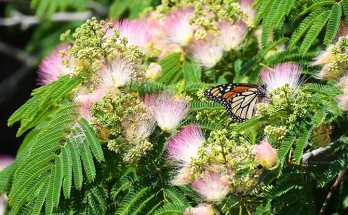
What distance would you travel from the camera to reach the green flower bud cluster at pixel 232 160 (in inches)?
90.4

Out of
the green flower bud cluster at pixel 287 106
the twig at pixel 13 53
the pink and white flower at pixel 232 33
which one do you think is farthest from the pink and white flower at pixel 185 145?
the twig at pixel 13 53

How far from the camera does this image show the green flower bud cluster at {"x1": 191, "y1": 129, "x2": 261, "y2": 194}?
90.4 inches

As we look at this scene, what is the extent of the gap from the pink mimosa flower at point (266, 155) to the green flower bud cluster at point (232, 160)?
0.10 feet

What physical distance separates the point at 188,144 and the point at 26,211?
0.87 m

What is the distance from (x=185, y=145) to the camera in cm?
249

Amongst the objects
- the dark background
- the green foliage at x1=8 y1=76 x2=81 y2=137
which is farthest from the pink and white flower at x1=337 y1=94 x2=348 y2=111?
the dark background

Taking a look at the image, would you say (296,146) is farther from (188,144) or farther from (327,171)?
(188,144)

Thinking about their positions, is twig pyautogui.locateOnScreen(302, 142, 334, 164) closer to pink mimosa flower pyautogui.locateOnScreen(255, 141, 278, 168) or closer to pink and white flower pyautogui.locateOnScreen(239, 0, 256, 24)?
pink mimosa flower pyautogui.locateOnScreen(255, 141, 278, 168)

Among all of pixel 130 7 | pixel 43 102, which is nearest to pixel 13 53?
pixel 130 7

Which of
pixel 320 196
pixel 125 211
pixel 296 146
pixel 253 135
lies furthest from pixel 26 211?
pixel 320 196

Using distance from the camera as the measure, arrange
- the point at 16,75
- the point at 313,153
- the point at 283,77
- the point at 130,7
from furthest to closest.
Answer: the point at 16,75, the point at 130,7, the point at 283,77, the point at 313,153

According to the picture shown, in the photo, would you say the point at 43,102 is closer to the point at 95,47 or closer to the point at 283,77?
the point at 95,47

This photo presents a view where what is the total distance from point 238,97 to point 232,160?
1.73ft

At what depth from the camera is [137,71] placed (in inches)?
108
